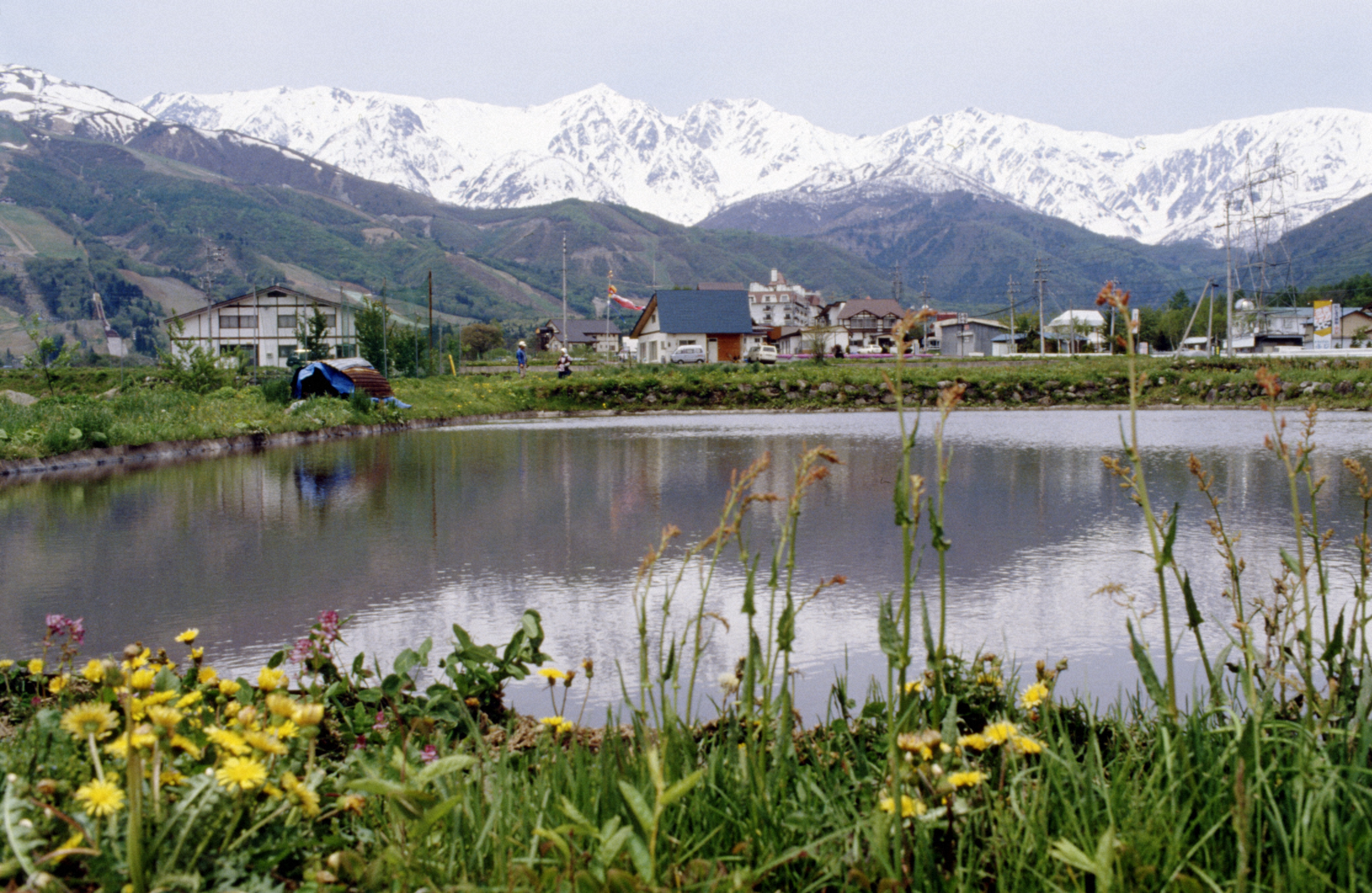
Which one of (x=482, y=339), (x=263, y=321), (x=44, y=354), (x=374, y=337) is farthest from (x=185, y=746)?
(x=482, y=339)

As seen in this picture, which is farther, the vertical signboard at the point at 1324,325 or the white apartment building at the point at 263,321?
the vertical signboard at the point at 1324,325

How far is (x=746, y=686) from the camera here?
204cm

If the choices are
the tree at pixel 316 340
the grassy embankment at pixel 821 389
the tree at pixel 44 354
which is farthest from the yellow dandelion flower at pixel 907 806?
the tree at pixel 316 340

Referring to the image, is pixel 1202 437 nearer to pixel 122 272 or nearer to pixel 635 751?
pixel 635 751

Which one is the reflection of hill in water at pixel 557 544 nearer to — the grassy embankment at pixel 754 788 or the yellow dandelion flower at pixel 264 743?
the grassy embankment at pixel 754 788

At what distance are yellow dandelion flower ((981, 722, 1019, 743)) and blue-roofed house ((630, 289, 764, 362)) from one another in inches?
2277

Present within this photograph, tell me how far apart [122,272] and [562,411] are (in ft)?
562

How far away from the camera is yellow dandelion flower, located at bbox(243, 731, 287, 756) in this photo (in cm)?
147

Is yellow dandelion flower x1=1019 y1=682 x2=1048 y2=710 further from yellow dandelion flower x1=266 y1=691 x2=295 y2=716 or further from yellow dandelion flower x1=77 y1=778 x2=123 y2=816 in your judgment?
yellow dandelion flower x1=77 y1=778 x2=123 y2=816

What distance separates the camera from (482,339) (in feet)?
346

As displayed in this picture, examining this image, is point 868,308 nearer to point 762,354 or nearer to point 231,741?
point 762,354

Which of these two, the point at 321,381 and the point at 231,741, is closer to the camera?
the point at 231,741

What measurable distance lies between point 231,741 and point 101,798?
19 centimetres

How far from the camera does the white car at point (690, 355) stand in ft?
181
